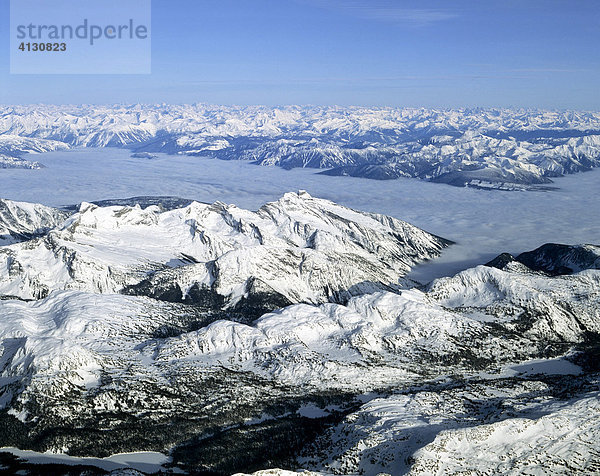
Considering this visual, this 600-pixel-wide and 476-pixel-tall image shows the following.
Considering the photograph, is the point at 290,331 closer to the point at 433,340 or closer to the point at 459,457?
the point at 433,340

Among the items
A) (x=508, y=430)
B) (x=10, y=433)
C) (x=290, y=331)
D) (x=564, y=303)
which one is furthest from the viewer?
(x=564, y=303)

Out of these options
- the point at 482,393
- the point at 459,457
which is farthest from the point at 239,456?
the point at 482,393

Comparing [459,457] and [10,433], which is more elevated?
[459,457]

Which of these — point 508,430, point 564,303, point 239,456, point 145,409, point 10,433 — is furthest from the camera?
point 564,303

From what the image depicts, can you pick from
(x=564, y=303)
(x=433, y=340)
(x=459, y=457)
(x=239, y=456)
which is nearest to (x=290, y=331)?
(x=433, y=340)

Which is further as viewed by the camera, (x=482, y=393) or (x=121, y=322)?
(x=121, y=322)

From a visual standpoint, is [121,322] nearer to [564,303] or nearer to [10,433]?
[10,433]

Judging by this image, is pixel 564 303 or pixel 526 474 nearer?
pixel 526 474

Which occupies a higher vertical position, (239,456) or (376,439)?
(376,439)

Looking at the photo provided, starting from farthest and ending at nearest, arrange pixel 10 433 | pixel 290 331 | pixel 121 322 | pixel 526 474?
1. pixel 121 322
2. pixel 290 331
3. pixel 10 433
4. pixel 526 474
